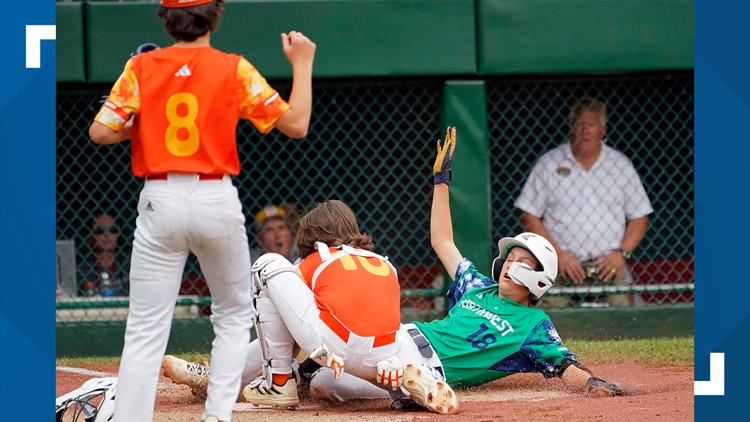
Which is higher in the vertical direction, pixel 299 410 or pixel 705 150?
pixel 705 150

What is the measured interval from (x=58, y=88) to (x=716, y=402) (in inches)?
204

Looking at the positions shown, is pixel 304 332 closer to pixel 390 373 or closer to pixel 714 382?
pixel 390 373

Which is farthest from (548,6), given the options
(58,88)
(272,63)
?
(58,88)

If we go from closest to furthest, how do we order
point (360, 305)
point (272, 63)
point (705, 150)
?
1. point (705, 150)
2. point (360, 305)
3. point (272, 63)

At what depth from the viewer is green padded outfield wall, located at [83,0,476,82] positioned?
26.0ft

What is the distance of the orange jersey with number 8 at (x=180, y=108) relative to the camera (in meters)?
4.07

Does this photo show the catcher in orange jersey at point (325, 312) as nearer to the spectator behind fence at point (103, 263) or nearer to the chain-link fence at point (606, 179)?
the chain-link fence at point (606, 179)

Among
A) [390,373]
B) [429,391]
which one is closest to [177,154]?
[390,373]

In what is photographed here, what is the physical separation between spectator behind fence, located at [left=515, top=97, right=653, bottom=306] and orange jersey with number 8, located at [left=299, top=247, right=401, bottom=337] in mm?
3401

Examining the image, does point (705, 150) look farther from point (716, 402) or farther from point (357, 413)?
point (357, 413)

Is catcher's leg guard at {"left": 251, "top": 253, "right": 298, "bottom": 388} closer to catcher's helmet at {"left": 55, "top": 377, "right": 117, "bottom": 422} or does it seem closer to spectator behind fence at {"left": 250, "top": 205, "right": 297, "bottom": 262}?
catcher's helmet at {"left": 55, "top": 377, "right": 117, "bottom": 422}

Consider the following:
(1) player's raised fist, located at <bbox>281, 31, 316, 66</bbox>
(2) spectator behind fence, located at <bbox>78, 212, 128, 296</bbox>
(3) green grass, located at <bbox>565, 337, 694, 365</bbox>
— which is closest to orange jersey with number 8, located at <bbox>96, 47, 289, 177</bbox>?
(1) player's raised fist, located at <bbox>281, 31, 316, 66</bbox>

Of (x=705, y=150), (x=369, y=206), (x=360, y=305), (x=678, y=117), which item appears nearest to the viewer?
(x=705, y=150)

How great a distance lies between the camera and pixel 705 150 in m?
4.27
